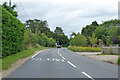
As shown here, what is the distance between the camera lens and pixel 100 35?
78625mm

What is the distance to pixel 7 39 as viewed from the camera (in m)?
16.3

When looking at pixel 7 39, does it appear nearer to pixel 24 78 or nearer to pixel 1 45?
pixel 1 45

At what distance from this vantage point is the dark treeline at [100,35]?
47.6 m

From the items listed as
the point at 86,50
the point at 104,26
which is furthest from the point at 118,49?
the point at 104,26

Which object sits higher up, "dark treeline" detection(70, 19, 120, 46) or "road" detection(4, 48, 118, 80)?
"dark treeline" detection(70, 19, 120, 46)

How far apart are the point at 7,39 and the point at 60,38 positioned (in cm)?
10848

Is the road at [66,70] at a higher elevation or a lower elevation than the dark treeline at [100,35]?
lower

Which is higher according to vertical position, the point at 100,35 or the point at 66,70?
the point at 100,35

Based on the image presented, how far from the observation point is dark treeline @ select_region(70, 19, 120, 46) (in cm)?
4762

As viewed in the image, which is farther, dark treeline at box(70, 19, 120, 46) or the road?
dark treeline at box(70, 19, 120, 46)

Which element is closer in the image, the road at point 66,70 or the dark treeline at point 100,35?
the road at point 66,70

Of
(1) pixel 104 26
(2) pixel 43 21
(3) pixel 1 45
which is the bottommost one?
(3) pixel 1 45

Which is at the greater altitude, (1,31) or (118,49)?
(1,31)

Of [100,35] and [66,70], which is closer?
[66,70]
